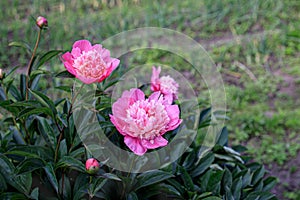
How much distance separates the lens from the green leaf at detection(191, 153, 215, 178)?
1.67 meters

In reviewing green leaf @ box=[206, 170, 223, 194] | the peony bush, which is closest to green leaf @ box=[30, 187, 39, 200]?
the peony bush

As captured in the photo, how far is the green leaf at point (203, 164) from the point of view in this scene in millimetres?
1672

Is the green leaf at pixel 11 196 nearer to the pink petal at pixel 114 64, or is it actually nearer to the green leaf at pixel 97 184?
the green leaf at pixel 97 184

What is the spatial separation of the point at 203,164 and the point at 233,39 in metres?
2.04

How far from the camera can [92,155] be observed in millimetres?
1294

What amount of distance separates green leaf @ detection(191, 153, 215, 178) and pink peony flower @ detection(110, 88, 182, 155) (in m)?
0.50

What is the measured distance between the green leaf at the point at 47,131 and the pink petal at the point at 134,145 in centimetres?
38

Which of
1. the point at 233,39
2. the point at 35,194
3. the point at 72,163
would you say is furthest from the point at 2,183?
the point at 233,39

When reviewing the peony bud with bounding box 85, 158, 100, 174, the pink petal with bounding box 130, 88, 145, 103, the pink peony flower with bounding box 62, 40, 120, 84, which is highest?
the pink peony flower with bounding box 62, 40, 120, 84

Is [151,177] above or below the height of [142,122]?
below

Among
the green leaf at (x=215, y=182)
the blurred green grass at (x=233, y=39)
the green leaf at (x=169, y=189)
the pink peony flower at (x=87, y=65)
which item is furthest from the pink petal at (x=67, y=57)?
the blurred green grass at (x=233, y=39)

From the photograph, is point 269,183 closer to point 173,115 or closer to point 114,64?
point 173,115

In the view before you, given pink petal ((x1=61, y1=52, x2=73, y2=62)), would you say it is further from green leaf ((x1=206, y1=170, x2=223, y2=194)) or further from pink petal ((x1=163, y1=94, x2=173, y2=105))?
green leaf ((x1=206, y1=170, x2=223, y2=194))

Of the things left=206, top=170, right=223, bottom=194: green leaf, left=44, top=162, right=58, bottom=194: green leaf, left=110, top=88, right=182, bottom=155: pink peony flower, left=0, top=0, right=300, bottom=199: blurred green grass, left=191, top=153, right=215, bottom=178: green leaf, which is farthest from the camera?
left=0, top=0, right=300, bottom=199: blurred green grass
